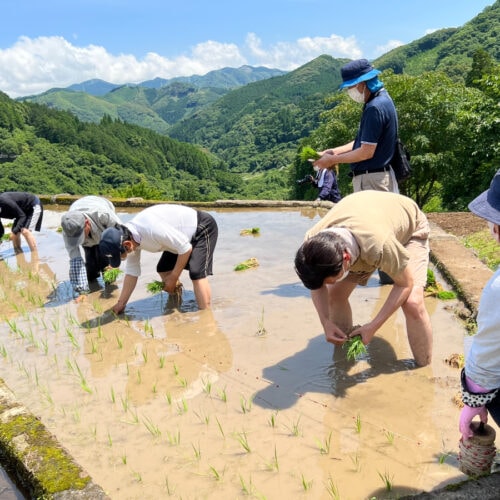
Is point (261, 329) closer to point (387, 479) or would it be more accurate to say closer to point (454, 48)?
point (387, 479)

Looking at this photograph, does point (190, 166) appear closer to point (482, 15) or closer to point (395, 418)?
point (482, 15)

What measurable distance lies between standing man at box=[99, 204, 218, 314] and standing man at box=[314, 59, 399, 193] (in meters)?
1.31

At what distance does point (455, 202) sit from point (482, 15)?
274 ft

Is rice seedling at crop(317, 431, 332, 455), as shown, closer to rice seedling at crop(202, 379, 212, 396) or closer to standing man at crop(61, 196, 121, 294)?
rice seedling at crop(202, 379, 212, 396)

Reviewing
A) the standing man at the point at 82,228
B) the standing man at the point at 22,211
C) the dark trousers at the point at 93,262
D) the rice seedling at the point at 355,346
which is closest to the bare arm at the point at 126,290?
the standing man at the point at 82,228

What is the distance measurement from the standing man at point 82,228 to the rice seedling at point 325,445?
339 centimetres

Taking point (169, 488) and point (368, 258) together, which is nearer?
point (169, 488)

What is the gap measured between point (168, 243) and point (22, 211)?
3751 millimetres

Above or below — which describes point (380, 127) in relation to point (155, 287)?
above

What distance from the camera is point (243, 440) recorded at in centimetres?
252

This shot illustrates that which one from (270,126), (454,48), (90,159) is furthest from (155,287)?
(270,126)

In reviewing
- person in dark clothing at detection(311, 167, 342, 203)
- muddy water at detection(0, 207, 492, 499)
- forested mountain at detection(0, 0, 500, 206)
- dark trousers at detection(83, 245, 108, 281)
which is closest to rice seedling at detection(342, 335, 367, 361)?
muddy water at detection(0, 207, 492, 499)

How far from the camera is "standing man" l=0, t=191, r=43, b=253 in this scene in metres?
6.77

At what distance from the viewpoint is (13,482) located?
2.39 metres
